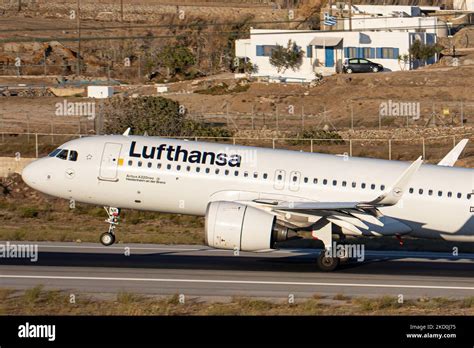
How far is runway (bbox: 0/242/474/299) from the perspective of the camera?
2738 cm

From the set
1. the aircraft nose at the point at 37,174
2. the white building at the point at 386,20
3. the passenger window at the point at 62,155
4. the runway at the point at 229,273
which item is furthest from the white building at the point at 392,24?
the aircraft nose at the point at 37,174

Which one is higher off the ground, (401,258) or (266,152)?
(266,152)

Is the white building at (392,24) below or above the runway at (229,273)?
above

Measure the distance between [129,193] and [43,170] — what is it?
3.25m

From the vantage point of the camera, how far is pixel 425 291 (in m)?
27.8

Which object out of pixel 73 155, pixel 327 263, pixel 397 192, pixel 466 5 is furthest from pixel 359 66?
pixel 397 192

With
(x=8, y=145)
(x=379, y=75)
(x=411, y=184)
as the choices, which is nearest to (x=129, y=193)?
(x=411, y=184)

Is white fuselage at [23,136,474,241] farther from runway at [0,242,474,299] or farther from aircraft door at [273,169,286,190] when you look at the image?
runway at [0,242,474,299]

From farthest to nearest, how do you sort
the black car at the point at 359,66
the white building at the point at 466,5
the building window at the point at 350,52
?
the white building at the point at 466,5 → the building window at the point at 350,52 → the black car at the point at 359,66

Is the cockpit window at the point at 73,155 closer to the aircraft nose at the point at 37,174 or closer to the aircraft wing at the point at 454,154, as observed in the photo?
the aircraft nose at the point at 37,174

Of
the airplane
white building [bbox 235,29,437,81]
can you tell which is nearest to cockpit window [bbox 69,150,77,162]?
the airplane

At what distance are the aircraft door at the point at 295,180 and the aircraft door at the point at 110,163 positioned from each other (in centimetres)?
566

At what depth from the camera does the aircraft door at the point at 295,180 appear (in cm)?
3150
